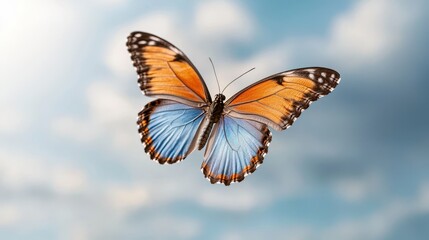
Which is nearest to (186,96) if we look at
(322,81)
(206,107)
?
(206,107)

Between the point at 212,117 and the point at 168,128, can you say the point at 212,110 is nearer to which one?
the point at 212,117

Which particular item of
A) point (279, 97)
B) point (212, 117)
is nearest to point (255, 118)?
point (279, 97)

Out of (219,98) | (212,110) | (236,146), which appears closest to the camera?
(219,98)

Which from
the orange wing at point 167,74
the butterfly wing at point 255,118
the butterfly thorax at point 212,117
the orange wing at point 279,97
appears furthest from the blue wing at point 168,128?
the orange wing at point 279,97

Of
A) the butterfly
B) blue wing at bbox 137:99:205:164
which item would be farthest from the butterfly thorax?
blue wing at bbox 137:99:205:164

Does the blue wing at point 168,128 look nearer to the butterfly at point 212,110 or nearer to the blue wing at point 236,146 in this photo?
the butterfly at point 212,110

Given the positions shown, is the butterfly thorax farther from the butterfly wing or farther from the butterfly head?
the butterfly wing
